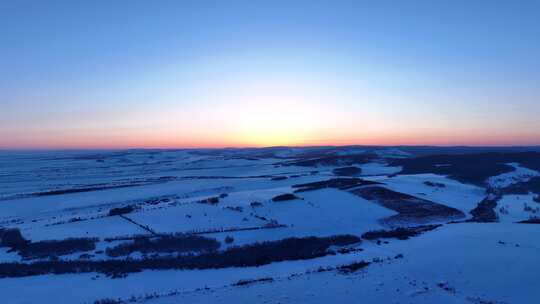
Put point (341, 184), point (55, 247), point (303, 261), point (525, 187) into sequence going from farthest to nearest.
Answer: point (525, 187) → point (341, 184) → point (55, 247) → point (303, 261)

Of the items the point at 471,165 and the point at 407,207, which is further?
the point at 471,165

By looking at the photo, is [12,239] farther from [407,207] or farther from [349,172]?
[349,172]

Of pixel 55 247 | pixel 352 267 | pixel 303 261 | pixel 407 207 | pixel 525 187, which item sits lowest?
pixel 55 247

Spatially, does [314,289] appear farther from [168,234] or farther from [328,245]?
[168,234]

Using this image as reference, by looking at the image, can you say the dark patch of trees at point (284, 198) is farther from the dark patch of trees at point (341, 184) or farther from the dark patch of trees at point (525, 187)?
the dark patch of trees at point (525, 187)

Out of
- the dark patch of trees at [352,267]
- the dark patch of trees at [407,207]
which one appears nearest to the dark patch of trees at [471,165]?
the dark patch of trees at [407,207]

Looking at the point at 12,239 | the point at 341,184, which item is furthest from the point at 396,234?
the point at 12,239
